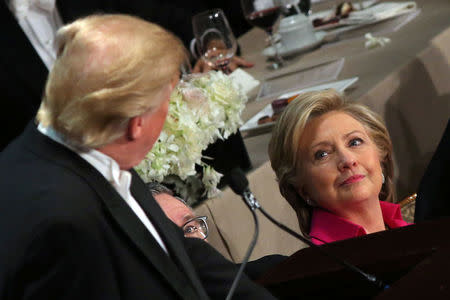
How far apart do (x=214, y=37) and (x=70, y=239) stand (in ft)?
4.97

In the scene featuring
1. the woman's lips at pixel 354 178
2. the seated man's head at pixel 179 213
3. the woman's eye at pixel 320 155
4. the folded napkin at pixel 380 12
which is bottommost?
the folded napkin at pixel 380 12

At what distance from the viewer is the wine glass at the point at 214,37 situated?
2111mm

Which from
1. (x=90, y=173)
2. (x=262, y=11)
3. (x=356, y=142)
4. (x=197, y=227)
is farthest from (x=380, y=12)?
(x=90, y=173)

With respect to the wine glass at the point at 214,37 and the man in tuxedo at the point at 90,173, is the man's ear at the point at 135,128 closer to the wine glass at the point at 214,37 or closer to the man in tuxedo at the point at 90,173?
the man in tuxedo at the point at 90,173

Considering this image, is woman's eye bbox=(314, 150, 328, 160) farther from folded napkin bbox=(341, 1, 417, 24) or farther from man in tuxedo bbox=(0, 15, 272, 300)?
folded napkin bbox=(341, 1, 417, 24)

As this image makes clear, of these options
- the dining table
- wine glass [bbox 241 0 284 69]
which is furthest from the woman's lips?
wine glass [bbox 241 0 284 69]

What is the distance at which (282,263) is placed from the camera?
1.13m

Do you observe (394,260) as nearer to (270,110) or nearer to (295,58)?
(270,110)

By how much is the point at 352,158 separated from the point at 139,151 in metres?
0.74

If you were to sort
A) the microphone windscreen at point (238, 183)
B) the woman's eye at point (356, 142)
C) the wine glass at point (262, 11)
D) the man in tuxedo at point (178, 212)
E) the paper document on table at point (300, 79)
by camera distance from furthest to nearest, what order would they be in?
the wine glass at point (262, 11) < the paper document on table at point (300, 79) < the woman's eye at point (356, 142) < the man in tuxedo at point (178, 212) < the microphone windscreen at point (238, 183)

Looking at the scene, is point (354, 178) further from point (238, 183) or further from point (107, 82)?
point (107, 82)

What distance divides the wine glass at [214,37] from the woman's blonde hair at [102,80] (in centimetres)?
138

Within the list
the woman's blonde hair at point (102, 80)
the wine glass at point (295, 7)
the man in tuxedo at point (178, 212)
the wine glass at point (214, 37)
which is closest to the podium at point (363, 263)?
the man in tuxedo at point (178, 212)

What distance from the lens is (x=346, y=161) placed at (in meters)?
1.41
